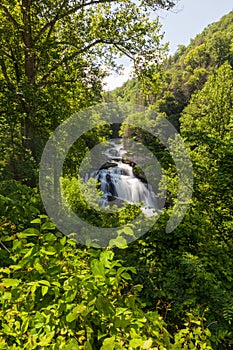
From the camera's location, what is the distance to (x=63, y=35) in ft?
30.8

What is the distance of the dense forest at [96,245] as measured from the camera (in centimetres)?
136

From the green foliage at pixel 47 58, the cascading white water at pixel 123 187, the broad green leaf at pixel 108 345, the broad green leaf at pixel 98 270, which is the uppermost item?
the green foliage at pixel 47 58

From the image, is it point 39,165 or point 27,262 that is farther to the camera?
point 39,165

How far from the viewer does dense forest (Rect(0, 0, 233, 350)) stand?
1.36 meters

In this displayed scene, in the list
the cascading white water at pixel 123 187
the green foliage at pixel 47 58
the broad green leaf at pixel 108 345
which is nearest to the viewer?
the broad green leaf at pixel 108 345

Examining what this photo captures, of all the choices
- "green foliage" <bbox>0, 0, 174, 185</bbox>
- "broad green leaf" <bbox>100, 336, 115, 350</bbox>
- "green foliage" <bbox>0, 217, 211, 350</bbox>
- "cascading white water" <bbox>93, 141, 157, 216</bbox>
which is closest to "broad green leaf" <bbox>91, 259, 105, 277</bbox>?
"green foliage" <bbox>0, 217, 211, 350</bbox>

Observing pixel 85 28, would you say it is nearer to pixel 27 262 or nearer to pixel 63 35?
pixel 63 35

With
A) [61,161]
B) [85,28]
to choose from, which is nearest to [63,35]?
[85,28]

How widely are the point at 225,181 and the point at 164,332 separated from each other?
402 centimetres

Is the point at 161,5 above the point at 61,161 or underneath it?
above

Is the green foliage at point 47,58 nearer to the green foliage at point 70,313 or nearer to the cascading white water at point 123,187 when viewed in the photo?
the green foliage at point 70,313

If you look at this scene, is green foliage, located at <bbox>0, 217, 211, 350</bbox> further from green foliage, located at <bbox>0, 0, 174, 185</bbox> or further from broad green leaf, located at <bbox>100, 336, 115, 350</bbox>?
green foliage, located at <bbox>0, 0, 174, 185</bbox>

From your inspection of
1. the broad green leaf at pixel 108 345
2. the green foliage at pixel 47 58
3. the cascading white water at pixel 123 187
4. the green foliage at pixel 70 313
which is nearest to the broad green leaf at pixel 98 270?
the green foliage at pixel 70 313

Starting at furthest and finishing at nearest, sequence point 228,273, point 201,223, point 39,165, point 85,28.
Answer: point 85,28 < point 39,165 < point 201,223 < point 228,273
